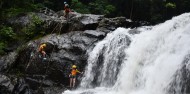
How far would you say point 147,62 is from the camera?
1784cm

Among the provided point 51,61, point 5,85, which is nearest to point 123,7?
point 51,61

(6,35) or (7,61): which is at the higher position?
(6,35)

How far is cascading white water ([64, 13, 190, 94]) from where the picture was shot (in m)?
16.0

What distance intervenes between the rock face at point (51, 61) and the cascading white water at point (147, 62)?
931mm

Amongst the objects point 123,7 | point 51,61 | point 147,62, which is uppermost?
point 123,7

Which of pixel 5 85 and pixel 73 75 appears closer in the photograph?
pixel 73 75

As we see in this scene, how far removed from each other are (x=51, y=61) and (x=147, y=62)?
5843 mm

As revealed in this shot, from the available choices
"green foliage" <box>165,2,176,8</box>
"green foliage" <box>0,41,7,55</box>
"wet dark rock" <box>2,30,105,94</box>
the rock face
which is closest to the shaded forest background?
"green foliage" <box>165,2,176,8</box>

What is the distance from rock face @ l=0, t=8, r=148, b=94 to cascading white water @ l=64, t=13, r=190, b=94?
0.93 m

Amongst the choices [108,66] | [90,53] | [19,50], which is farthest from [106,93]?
[19,50]

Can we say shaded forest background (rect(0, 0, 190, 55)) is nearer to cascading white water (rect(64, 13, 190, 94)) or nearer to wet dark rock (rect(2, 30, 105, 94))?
wet dark rock (rect(2, 30, 105, 94))

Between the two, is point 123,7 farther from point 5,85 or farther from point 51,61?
point 5,85

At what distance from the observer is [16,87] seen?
19.1 m

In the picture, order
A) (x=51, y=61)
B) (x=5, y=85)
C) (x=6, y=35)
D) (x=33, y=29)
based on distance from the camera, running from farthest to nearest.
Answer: (x=33, y=29)
(x=6, y=35)
(x=51, y=61)
(x=5, y=85)
